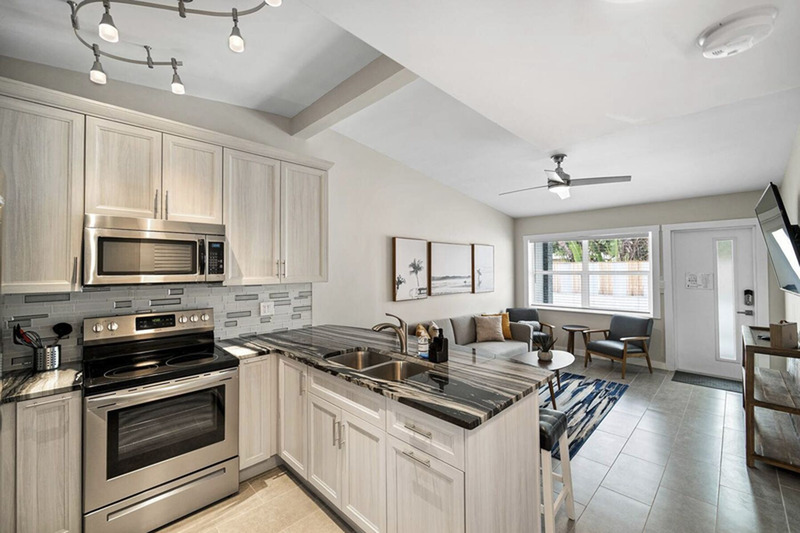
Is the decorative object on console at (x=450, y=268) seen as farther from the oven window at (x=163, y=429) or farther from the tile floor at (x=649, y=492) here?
the oven window at (x=163, y=429)

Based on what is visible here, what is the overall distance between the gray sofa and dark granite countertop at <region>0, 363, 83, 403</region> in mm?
3434

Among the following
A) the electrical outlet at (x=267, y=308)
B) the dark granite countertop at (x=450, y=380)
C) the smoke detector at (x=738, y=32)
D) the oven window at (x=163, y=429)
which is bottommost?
the oven window at (x=163, y=429)

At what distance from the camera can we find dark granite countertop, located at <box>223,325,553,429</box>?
4.57 ft

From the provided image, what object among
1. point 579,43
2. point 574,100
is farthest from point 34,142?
point 574,100

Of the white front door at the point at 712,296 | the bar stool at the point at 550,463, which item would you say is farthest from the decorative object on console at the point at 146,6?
the white front door at the point at 712,296

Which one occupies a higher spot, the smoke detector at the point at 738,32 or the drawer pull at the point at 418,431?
the smoke detector at the point at 738,32

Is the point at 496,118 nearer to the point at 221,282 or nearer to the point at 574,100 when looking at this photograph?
the point at 574,100

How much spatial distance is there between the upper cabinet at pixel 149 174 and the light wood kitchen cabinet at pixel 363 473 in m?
1.78

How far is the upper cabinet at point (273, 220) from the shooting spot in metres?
2.62

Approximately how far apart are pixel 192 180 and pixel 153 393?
1405 millimetres

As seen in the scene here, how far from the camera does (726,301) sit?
453 centimetres

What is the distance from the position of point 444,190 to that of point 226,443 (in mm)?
3989

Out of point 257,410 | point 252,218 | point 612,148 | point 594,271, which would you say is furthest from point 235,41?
point 594,271

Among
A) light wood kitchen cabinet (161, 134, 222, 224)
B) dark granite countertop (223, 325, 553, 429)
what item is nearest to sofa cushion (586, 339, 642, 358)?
dark granite countertop (223, 325, 553, 429)
